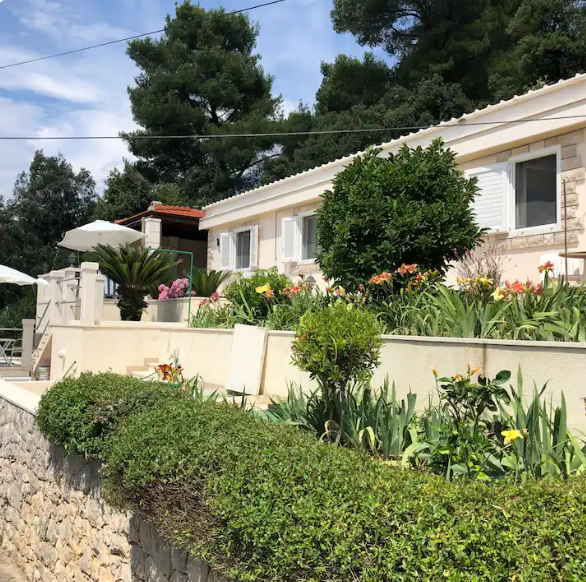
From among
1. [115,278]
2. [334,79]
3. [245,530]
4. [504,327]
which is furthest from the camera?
[334,79]

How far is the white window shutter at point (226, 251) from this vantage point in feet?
55.0

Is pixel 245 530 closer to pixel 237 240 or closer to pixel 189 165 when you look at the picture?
pixel 237 240

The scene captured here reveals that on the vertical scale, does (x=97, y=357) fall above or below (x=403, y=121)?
below

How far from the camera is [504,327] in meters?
5.83

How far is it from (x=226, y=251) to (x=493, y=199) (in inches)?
341

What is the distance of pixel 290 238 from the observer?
46.3 feet

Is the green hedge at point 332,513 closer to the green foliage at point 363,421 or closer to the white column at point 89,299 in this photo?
the green foliage at point 363,421

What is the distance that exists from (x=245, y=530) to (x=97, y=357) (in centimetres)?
927

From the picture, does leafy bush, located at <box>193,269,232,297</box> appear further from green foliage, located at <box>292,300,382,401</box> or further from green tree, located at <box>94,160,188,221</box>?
green tree, located at <box>94,160,188,221</box>

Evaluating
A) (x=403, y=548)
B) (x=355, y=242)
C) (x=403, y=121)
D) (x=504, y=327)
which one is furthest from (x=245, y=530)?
(x=403, y=121)

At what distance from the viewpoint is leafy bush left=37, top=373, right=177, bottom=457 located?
5.63 meters

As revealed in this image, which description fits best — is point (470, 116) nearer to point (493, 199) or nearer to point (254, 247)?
point (493, 199)

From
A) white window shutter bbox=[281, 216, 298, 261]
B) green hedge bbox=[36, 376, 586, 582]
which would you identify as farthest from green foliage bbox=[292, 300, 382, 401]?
white window shutter bbox=[281, 216, 298, 261]

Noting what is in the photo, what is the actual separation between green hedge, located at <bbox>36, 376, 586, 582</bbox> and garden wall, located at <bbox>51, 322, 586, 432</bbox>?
5.42 feet
